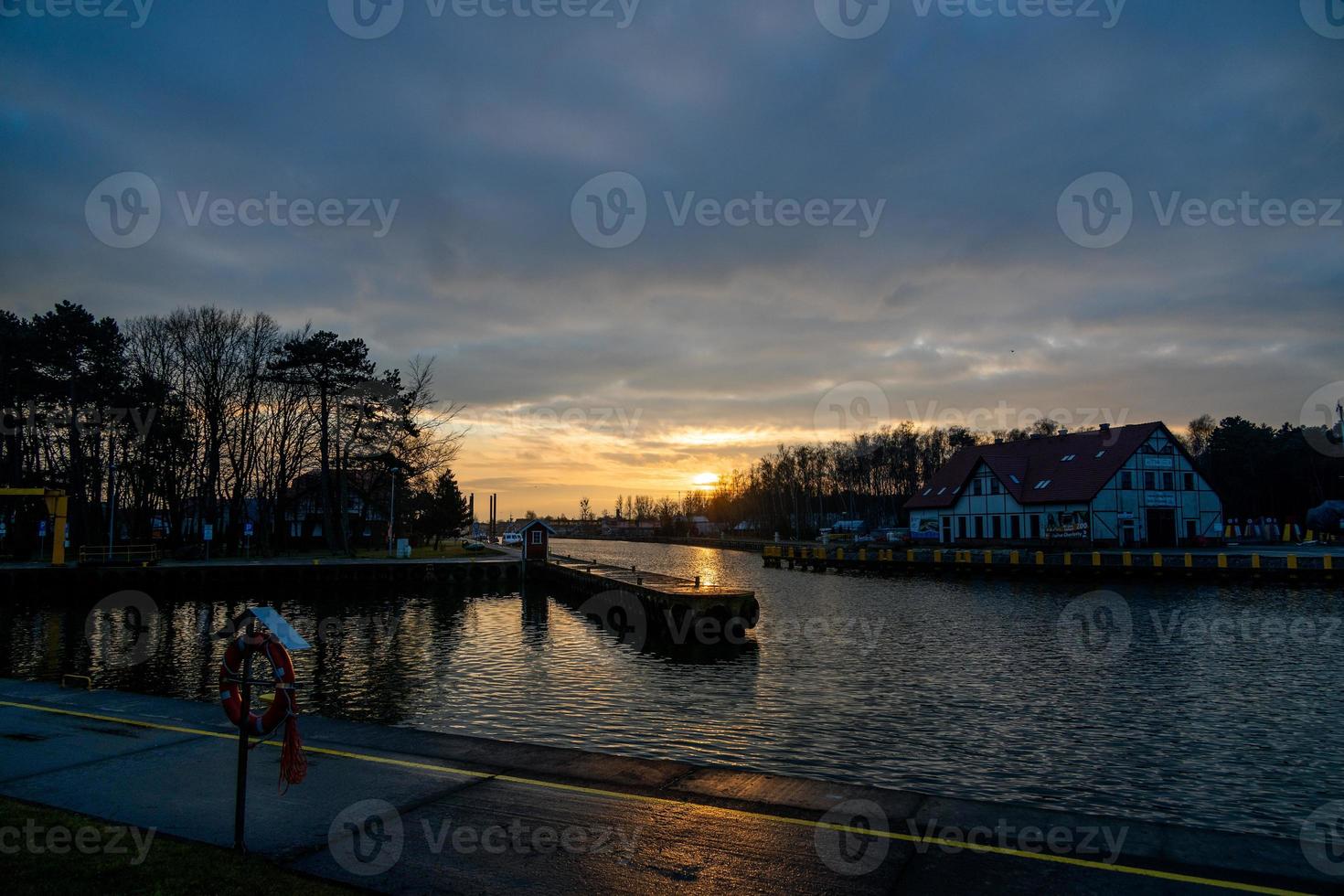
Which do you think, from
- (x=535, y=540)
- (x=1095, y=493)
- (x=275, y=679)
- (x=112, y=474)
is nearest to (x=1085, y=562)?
(x=1095, y=493)

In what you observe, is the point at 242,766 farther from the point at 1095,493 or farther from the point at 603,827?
the point at 1095,493

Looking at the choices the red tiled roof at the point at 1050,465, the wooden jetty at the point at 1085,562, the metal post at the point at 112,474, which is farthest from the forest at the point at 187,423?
the red tiled roof at the point at 1050,465

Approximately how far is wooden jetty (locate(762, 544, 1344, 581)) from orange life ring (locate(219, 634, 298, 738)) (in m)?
50.2

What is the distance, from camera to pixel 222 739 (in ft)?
32.7

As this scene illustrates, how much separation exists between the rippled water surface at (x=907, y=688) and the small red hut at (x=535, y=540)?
65.2ft

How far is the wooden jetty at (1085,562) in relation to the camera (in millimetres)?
42156

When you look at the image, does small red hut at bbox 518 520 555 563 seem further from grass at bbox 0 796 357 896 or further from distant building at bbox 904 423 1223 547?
grass at bbox 0 796 357 896

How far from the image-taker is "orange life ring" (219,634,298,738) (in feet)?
20.0

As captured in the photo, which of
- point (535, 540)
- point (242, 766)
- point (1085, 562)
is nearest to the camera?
point (242, 766)

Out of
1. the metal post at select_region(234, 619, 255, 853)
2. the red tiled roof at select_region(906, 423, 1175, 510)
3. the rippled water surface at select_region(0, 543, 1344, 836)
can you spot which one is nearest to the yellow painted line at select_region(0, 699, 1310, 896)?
the metal post at select_region(234, 619, 255, 853)

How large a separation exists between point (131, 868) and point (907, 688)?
51.2 ft

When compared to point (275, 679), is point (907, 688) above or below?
below

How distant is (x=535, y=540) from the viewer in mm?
56875

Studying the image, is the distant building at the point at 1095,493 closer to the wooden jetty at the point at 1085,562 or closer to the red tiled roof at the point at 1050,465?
the red tiled roof at the point at 1050,465
